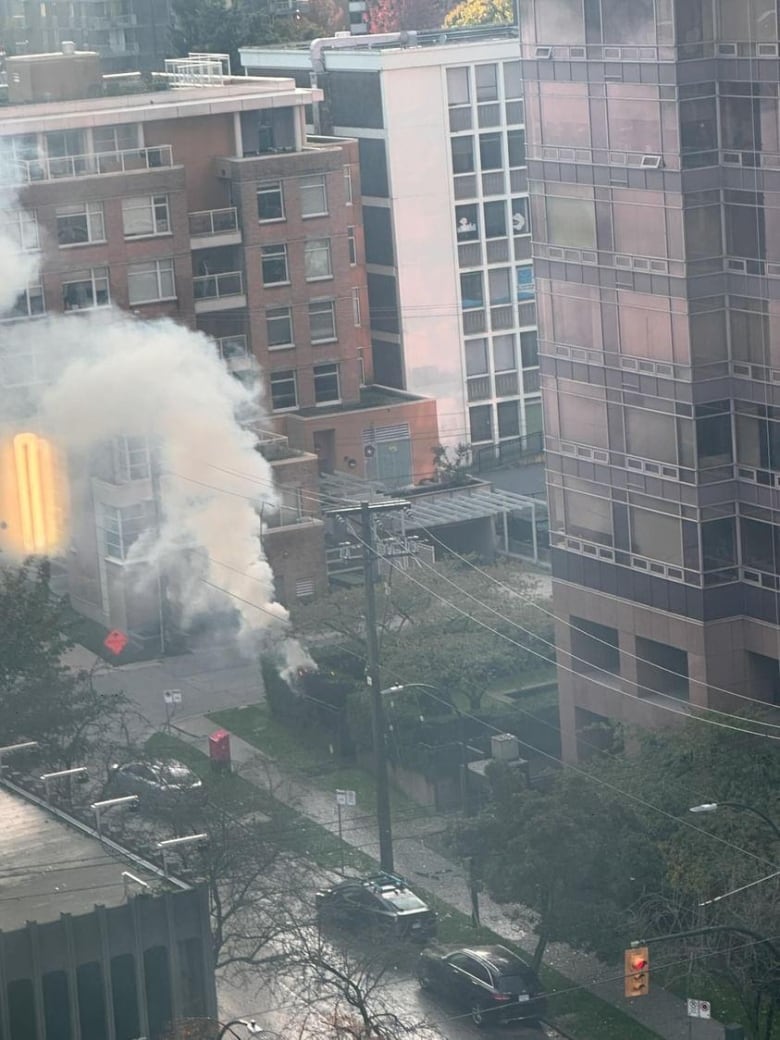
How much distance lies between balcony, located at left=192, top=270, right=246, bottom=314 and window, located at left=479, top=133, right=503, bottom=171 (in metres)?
9.67

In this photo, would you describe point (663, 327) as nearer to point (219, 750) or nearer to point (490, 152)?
point (219, 750)

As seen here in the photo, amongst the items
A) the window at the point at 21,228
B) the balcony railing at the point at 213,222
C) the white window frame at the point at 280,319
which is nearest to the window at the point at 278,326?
the white window frame at the point at 280,319

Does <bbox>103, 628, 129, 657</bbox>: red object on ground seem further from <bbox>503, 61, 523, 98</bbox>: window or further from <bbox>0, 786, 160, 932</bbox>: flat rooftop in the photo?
<bbox>503, 61, 523, 98</bbox>: window

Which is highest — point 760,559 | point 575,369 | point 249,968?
point 575,369

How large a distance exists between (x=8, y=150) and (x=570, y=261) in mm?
21145

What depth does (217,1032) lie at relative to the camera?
31719mm

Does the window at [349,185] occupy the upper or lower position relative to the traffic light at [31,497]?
upper

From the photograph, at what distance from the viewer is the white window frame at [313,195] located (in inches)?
2534

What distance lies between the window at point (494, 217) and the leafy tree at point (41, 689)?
24.8m

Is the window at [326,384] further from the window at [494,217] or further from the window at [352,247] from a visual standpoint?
the window at [494,217]

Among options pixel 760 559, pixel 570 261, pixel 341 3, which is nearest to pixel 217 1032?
pixel 760 559

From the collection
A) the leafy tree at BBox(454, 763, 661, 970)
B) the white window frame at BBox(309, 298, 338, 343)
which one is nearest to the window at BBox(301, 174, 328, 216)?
the white window frame at BBox(309, 298, 338, 343)

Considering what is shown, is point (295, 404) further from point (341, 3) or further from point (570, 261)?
point (341, 3)

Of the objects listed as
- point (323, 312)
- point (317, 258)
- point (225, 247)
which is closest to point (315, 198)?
point (317, 258)
